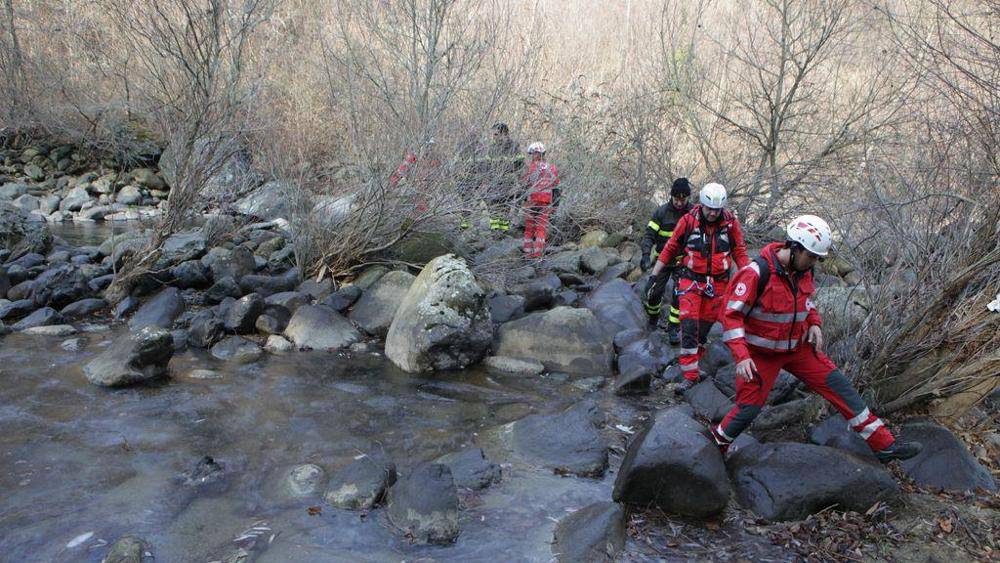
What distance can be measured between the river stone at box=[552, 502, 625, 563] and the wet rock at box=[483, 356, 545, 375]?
3.04m

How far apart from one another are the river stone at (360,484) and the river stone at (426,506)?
0.52ft

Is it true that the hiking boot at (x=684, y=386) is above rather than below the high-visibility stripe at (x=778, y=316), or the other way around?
below

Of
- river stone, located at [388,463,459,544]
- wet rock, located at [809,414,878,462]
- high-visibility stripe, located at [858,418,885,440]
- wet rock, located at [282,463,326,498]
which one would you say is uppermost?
high-visibility stripe, located at [858,418,885,440]

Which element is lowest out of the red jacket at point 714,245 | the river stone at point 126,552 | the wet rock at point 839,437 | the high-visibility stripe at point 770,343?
the river stone at point 126,552

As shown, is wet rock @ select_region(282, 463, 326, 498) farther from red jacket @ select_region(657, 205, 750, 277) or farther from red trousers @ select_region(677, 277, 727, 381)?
red jacket @ select_region(657, 205, 750, 277)

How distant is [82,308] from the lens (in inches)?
356

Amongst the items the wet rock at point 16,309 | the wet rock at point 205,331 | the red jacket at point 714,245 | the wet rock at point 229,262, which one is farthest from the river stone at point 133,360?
the red jacket at point 714,245

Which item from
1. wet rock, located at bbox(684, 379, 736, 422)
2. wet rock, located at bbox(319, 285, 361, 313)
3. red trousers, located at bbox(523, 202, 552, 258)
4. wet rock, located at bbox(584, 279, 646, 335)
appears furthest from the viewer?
red trousers, located at bbox(523, 202, 552, 258)

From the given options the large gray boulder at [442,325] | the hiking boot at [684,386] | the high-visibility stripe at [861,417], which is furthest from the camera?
the large gray boulder at [442,325]

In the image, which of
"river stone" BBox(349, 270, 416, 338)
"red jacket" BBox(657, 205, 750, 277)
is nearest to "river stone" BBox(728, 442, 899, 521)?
"red jacket" BBox(657, 205, 750, 277)

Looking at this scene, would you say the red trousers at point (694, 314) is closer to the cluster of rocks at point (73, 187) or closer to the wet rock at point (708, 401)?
the wet rock at point (708, 401)

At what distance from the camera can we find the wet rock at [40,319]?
8.54 m

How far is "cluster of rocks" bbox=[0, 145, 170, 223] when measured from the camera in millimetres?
16828

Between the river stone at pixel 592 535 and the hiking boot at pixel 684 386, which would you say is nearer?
the river stone at pixel 592 535
